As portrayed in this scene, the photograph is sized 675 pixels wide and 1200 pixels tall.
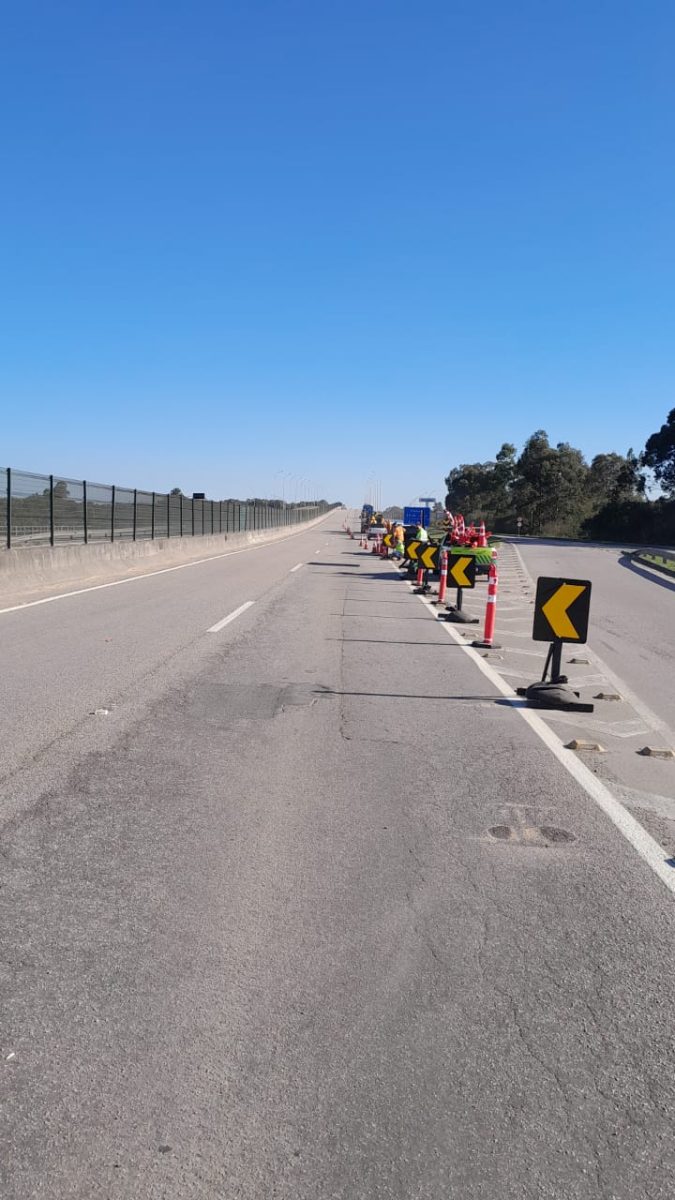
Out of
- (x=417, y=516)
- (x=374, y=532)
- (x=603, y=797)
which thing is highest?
(x=417, y=516)

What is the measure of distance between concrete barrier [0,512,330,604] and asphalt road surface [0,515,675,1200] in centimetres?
1233

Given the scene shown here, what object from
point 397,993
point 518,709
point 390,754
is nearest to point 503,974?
point 397,993

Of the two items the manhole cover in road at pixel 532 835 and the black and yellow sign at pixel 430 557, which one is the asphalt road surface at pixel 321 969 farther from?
the black and yellow sign at pixel 430 557

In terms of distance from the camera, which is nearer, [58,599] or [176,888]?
[176,888]

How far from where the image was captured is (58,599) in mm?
18781

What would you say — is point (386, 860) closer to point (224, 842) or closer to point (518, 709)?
point (224, 842)

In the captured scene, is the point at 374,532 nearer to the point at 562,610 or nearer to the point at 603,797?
the point at 562,610

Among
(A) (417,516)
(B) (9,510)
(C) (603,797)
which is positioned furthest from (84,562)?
(A) (417,516)

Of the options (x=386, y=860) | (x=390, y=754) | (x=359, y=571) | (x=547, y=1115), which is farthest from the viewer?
(x=359, y=571)

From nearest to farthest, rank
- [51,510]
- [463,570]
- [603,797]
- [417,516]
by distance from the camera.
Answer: [603,797]
[463,570]
[51,510]
[417,516]

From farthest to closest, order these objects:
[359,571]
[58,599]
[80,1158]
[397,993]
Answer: [359,571] < [58,599] < [397,993] < [80,1158]

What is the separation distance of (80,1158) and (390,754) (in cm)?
484

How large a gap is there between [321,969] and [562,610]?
6.23 m

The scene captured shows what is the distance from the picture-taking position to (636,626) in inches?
715
